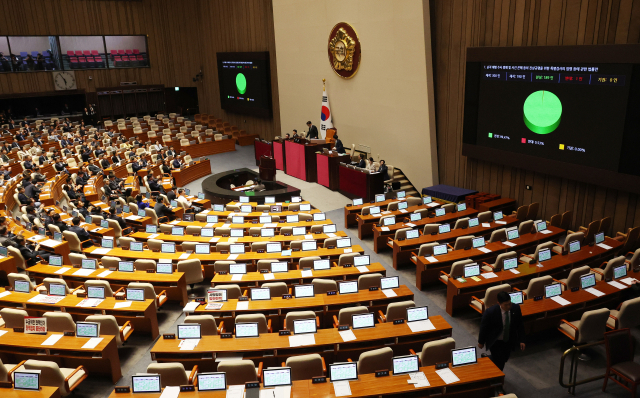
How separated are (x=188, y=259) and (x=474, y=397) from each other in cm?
583

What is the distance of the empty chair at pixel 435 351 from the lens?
17.9 feet

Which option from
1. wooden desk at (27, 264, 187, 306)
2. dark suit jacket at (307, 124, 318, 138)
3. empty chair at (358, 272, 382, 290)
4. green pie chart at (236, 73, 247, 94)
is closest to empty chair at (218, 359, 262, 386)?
empty chair at (358, 272, 382, 290)

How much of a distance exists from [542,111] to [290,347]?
8.51 meters

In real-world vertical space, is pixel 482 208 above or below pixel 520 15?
below

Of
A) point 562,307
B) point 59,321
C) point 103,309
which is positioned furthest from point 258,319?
point 562,307

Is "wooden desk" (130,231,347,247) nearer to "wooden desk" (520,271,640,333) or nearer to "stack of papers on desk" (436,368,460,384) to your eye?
"wooden desk" (520,271,640,333)

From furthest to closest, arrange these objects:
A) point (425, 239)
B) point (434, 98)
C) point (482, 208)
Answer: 1. point (434, 98)
2. point (482, 208)
3. point (425, 239)

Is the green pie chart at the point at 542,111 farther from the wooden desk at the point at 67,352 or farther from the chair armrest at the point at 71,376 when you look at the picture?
the chair armrest at the point at 71,376

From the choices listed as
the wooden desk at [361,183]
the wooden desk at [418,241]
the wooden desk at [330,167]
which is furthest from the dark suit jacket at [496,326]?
the wooden desk at [330,167]

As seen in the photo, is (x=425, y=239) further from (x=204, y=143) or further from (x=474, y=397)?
(x=204, y=143)

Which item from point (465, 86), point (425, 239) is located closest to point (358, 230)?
point (425, 239)

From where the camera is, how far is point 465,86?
12.6 m

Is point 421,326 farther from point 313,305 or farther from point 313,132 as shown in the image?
point 313,132

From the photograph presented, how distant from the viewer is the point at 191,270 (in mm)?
8805
